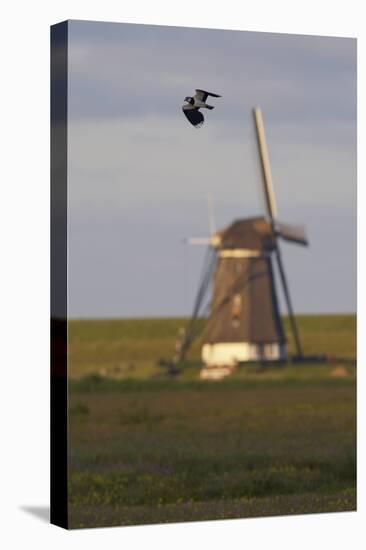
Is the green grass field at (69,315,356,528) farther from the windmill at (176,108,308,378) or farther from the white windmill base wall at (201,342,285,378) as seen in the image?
the windmill at (176,108,308,378)

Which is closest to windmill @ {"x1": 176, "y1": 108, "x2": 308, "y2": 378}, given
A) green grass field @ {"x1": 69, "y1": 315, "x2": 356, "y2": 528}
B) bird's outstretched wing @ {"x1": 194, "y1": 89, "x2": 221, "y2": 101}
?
green grass field @ {"x1": 69, "y1": 315, "x2": 356, "y2": 528}

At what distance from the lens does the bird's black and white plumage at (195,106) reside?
2142 centimetres

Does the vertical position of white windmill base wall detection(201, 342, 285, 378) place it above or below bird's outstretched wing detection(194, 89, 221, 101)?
below

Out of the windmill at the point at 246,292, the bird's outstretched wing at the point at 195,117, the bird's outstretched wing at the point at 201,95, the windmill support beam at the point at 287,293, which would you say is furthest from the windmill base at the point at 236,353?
the bird's outstretched wing at the point at 201,95

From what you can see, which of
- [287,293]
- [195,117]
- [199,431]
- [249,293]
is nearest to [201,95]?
[195,117]

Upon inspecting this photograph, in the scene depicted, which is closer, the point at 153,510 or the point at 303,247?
the point at 153,510

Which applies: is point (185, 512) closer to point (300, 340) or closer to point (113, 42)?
point (300, 340)

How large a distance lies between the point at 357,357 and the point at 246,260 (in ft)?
6.28

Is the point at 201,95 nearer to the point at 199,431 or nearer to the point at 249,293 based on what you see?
the point at 249,293

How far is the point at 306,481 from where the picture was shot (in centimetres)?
2227

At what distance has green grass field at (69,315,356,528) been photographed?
68.6 feet

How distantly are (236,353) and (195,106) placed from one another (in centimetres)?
331

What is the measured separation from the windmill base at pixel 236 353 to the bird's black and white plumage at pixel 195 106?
9.33ft

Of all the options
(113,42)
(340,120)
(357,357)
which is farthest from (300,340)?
(113,42)
